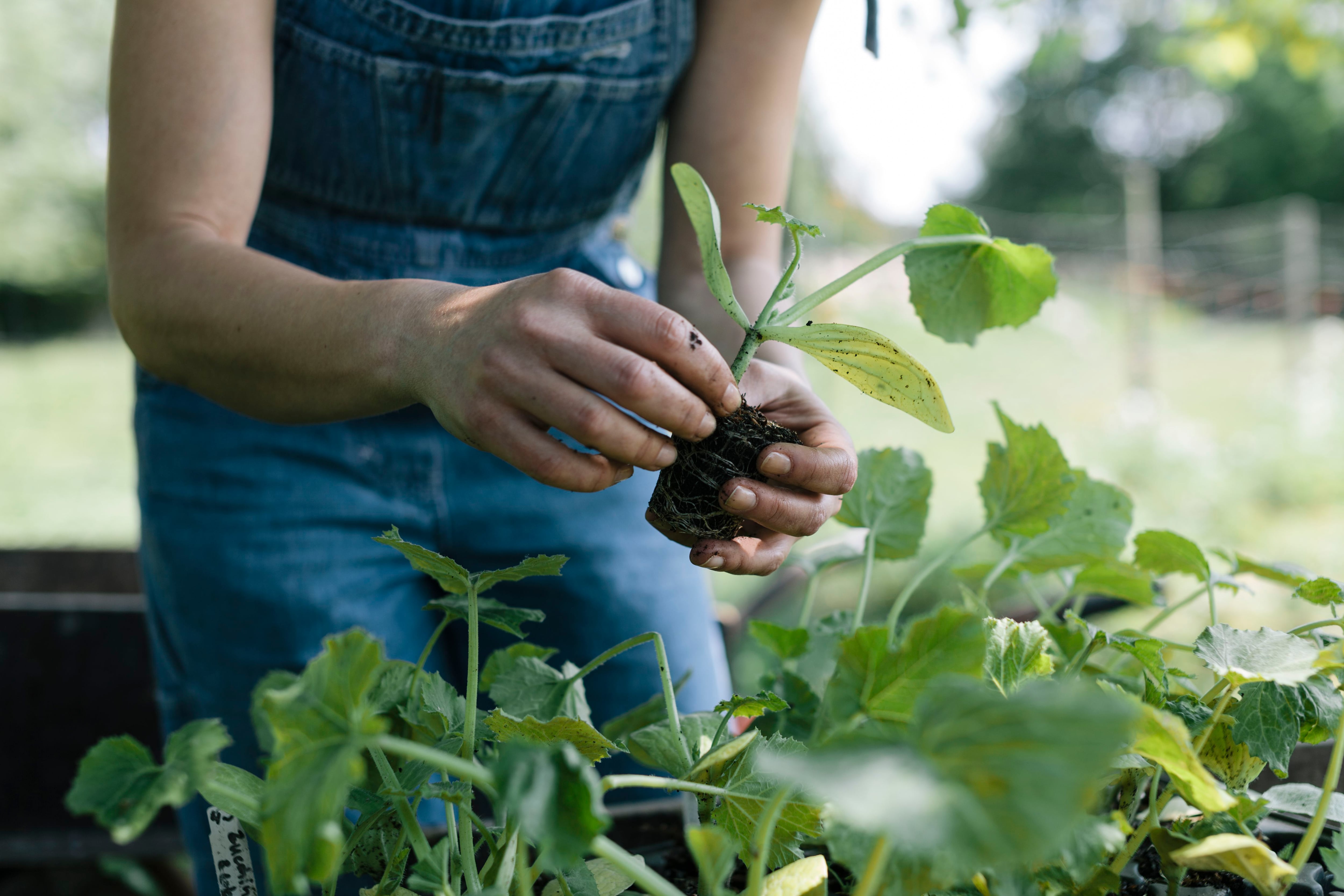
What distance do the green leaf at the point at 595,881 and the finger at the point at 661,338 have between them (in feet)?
0.91

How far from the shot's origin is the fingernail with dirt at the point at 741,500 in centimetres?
62

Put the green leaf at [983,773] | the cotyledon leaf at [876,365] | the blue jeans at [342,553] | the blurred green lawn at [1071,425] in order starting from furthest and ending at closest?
the blurred green lawn at [1071,425] → the blue jeans at [342,553] → the cotyledon leaf at [876,365] → the green leaf at [983,773]

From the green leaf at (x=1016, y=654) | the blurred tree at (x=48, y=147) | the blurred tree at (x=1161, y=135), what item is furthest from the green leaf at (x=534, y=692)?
the blurred tree at (x=1161, y=135)

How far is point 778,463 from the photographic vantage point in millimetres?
620

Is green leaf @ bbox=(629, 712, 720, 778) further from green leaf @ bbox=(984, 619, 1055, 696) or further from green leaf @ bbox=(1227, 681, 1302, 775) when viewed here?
green leaf @ bbox=(1227, 681, 1302, 775)

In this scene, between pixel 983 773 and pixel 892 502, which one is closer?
pixel 983 773

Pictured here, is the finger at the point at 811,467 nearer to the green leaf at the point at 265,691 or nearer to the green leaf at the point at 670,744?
the green leaf at the point at 670,744

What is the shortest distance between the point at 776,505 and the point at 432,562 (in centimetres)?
25

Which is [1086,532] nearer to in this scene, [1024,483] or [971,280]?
[1024,483]

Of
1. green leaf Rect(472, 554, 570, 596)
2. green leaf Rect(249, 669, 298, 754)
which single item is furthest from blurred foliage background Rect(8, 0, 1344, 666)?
green leaf Rect(249, 669, 298, 754)

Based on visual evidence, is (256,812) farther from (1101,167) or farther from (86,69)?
(1101,167)

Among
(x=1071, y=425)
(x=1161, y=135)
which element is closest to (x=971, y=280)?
(x=1071, y=425)

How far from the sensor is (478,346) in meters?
0.53

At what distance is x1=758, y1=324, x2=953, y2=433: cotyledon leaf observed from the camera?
1.95 feet
